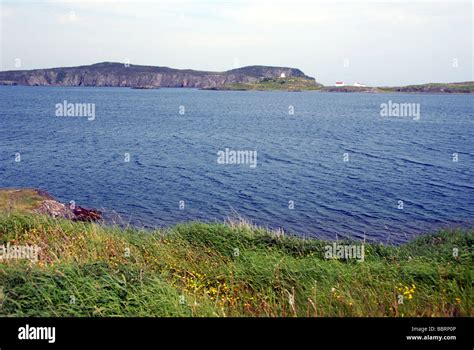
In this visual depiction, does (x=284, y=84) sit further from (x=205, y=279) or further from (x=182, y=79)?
(x=205, y=279)

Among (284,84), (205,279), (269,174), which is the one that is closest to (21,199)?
(269,174)

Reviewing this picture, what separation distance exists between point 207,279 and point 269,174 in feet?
72.3

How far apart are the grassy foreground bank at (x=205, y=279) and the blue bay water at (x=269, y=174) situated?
8921mm

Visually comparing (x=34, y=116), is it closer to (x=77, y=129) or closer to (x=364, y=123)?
(x=77, y=129)

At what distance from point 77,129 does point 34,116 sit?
16.3 meters

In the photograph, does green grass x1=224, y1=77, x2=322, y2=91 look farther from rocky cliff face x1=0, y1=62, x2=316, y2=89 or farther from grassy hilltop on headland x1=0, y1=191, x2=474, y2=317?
grassy hilltop on headland x1=0, y1=191, x2=474, y2=317

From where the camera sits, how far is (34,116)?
68250mm

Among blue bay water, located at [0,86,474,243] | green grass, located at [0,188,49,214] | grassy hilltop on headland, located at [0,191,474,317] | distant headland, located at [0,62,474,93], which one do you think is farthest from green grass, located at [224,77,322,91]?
grassy hilltop on headland, located at [0,191,474,317]

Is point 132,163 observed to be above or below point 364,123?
below

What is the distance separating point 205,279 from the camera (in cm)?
795

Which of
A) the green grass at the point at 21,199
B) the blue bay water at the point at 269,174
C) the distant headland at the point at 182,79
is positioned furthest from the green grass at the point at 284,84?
the green grass at the point at 21,199

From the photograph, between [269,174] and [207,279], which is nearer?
[207,279]

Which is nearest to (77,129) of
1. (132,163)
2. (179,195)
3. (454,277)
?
(132,163)
